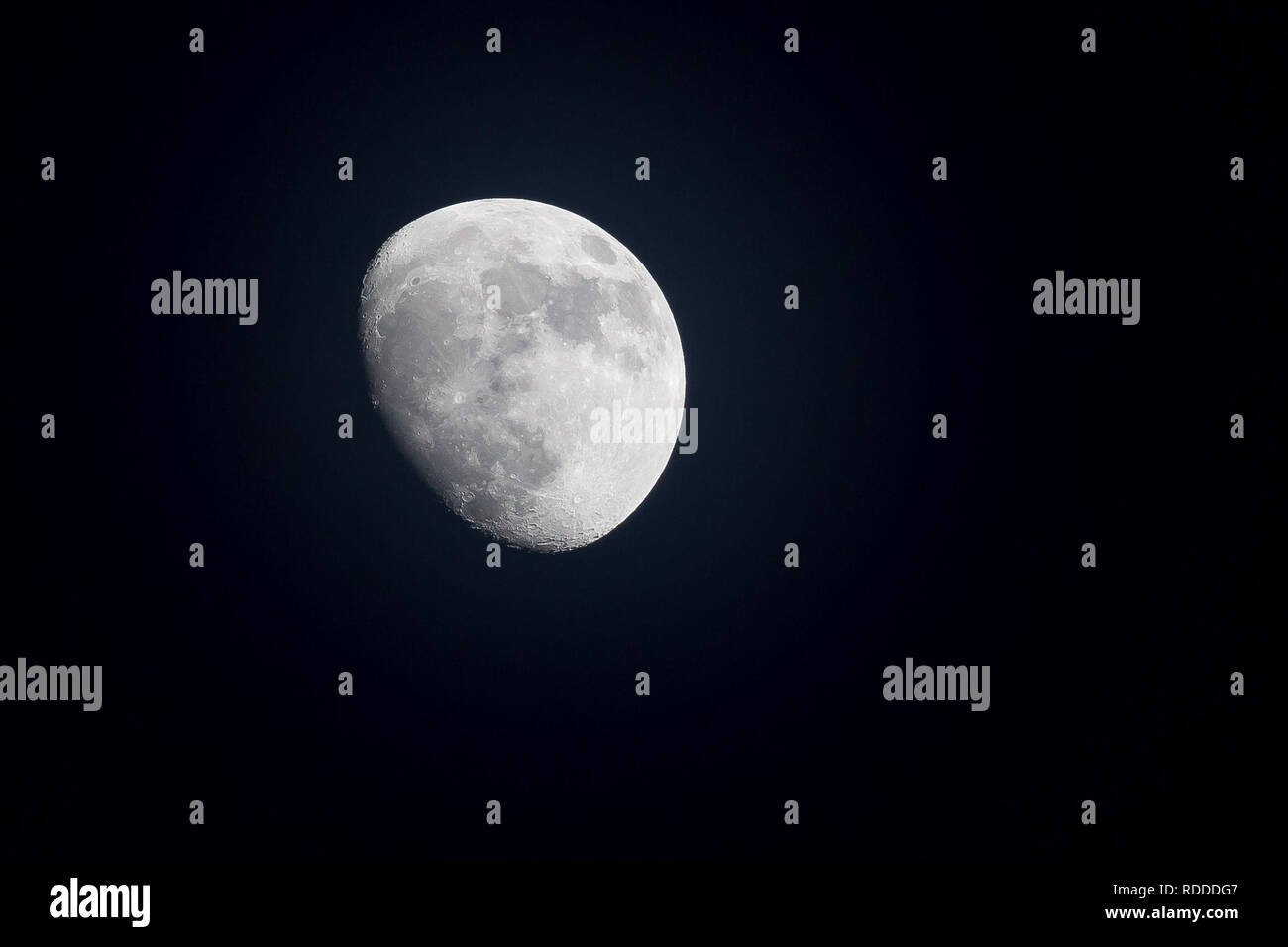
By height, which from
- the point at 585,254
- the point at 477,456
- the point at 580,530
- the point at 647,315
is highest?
the point at 585,254

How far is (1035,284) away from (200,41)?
16.6ft

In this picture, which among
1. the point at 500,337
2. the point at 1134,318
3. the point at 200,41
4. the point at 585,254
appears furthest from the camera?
the point at 1134,318

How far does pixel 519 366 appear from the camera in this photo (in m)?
4.19

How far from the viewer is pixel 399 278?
443 centimetres

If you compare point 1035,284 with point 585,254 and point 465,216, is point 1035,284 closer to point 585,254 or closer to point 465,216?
point 585,254

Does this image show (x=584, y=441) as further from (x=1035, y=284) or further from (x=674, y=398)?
(x=1035, y=284)

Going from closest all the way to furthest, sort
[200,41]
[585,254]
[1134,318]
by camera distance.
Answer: [585,254] < [200,41] < [1134,318]

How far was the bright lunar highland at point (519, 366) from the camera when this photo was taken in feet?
13.8

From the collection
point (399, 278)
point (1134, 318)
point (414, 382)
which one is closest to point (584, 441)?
point (414, 382)

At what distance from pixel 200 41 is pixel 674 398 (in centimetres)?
342

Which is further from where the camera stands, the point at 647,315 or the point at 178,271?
the point at 178,271

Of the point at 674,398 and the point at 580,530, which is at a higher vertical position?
the point at 674,398

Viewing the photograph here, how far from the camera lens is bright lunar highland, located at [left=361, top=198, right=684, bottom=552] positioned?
4.21 metres

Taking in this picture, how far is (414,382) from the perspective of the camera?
14.2 ft
